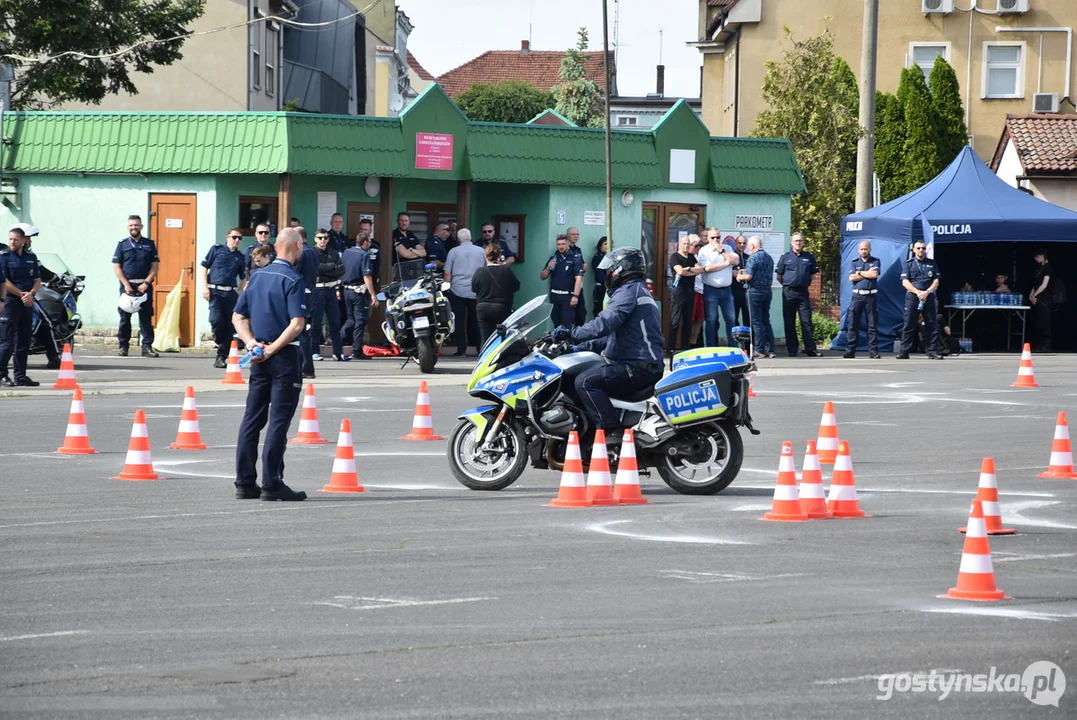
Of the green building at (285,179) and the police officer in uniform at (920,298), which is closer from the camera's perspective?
the green building at (285,179)

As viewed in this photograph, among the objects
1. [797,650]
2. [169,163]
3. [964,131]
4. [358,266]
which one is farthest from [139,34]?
[797,650]

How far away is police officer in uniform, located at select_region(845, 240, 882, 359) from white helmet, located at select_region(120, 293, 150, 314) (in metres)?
12.0

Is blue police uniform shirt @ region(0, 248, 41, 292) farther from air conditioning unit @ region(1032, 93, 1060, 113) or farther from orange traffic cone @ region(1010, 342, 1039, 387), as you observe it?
air conditioning unit @ region(1032, 93, 1060, 113)

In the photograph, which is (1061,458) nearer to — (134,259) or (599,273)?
(134,259)

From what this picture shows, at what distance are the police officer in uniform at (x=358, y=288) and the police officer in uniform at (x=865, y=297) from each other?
8386mm

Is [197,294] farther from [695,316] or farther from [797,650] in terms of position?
[797,650]

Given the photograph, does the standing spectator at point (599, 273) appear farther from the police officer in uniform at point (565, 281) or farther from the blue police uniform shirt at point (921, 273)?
the blue police uniform shirt at point (921, 273)

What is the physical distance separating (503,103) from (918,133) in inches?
1622

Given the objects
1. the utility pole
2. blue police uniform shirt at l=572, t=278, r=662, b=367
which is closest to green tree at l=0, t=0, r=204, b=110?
the utility pole

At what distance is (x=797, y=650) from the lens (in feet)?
22.2

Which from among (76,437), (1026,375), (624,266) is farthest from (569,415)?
(1026,375)

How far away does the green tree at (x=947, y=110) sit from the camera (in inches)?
1797

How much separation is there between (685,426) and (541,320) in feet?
4.56

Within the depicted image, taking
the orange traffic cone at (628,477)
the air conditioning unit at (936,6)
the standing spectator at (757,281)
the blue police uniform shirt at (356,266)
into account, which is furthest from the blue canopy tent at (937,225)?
the air conditioning unit at (936,6)
